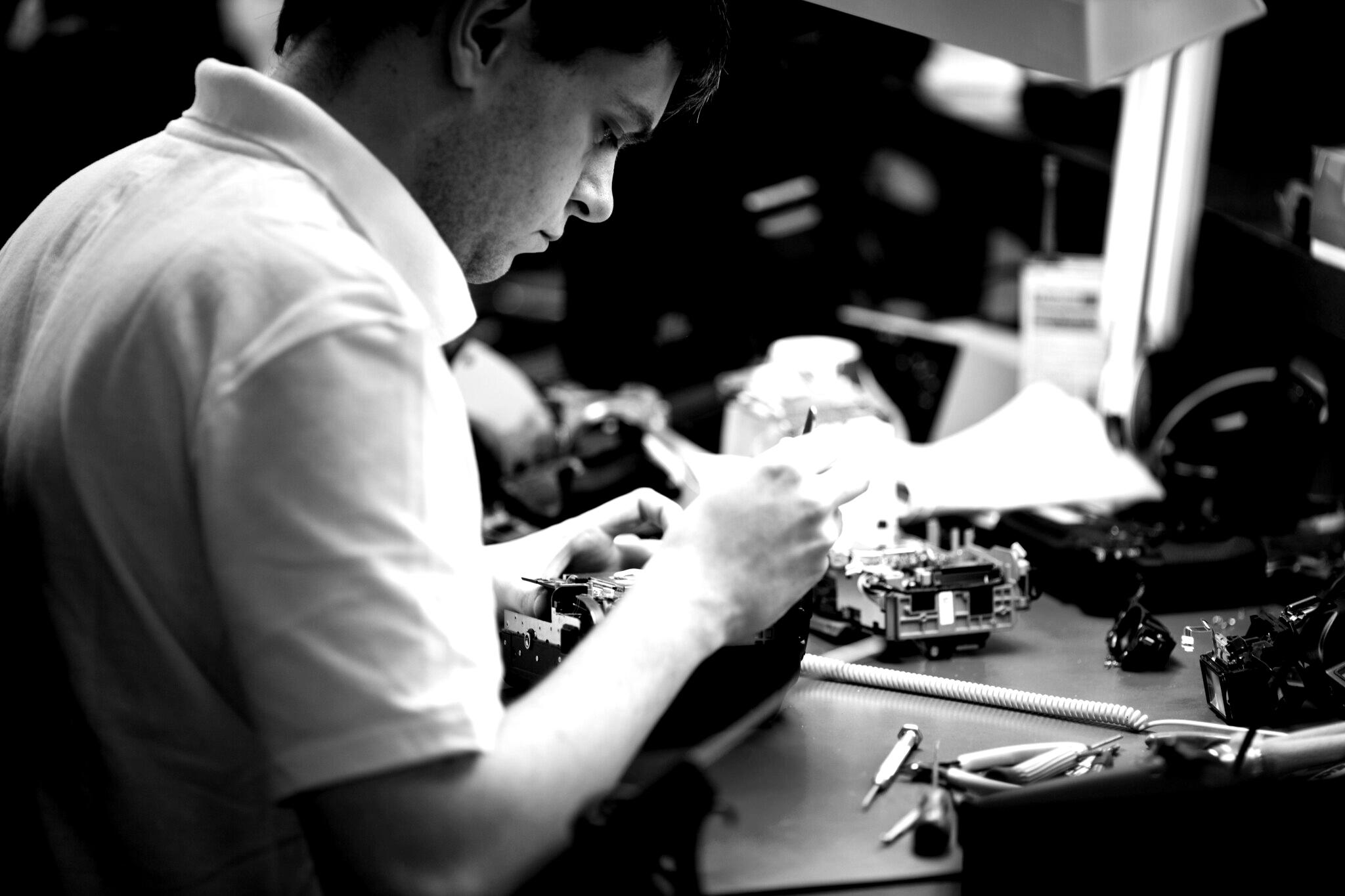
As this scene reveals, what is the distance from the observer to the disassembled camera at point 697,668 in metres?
0.98

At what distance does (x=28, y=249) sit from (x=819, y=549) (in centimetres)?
66

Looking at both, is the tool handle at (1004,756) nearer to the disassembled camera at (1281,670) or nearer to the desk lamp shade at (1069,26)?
the disassembled camera at (1281,670)

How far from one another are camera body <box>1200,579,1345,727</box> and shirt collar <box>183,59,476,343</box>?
0.76m

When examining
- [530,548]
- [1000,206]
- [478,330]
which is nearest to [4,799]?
[530,548]

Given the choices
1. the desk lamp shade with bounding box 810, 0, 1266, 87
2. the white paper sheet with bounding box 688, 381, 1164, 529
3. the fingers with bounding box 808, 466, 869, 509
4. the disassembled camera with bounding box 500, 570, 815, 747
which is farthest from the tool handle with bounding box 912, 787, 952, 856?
the desk lamp shade with bounding box 810, 0, 1266, 87

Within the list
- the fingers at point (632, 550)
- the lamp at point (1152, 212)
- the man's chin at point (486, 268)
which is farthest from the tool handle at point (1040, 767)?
the lamp at point (1152, 212)

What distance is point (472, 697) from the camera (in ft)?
2.55

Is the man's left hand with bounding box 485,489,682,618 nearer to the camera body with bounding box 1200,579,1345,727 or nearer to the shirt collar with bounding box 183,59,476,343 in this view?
the shirt collar with bounding box 183,59,476,343

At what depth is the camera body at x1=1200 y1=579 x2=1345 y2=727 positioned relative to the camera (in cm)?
109

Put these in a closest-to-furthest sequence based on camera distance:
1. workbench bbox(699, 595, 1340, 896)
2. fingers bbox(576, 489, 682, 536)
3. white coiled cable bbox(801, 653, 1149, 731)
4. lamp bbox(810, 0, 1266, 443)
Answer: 1. workbench bbox(699, 595, 1340, 896)
2. white coiled cable bbox(801, 653, 1149, 731)
3. fingers bbox(576, 489, 682, 536)
4. lamp bbox(810, 0, 1266, 443)

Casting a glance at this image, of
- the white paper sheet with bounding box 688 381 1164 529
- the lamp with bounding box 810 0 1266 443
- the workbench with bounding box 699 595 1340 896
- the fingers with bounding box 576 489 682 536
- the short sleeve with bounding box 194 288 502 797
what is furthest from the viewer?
the lamp with bounding box 810 0 1266 443

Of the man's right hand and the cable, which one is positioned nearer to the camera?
the man's right hand

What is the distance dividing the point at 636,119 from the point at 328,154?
263 mm

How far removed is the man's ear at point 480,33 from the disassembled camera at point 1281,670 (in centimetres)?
79
